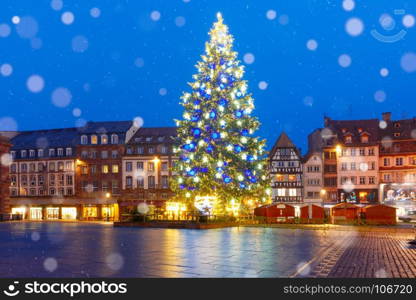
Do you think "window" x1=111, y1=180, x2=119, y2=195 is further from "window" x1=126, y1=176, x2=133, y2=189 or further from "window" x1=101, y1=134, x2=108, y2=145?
"window" x1=101, y1=134, x2=108, y2=145

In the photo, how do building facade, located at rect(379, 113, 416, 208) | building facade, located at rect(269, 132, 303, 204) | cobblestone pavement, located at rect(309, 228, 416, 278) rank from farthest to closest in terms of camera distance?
building facade, located at rect(269, 132, 303, 204), building facade, located at rect(379, 113, 416, 208), cobblestone pavement, located at rect(309, 228, 416, 278)

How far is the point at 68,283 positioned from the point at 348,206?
147 feet

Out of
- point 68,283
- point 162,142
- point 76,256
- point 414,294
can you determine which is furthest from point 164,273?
point 162,142

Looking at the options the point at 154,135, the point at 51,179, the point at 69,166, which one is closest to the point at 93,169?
the point at 69,166

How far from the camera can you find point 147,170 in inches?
2896

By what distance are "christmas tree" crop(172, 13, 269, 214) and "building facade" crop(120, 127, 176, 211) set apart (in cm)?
4120

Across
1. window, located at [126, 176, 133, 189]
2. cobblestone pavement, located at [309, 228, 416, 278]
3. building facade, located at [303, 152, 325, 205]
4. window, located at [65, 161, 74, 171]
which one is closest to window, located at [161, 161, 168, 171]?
window, located at [126, 176, 133, 189]

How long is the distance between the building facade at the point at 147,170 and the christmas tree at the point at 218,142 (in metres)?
41.2

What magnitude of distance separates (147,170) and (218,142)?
1737 inches

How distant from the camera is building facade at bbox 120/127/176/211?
72562mm

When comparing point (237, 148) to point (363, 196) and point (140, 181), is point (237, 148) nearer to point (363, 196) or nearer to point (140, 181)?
point (140, 181)

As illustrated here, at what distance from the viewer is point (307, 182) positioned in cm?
7494

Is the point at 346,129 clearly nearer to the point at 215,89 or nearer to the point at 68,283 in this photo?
the point at 215,89

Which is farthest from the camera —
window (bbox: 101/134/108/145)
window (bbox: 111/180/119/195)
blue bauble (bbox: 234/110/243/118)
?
window (bbox: 101/134/108/145)
